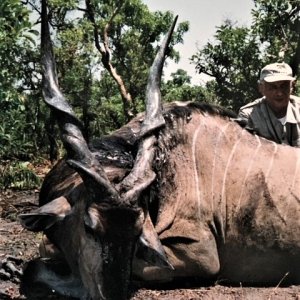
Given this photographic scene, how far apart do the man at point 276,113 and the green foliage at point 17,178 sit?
400cm

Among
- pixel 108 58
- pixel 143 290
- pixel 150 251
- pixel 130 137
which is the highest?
pixel 108 58

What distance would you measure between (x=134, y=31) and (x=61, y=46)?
8.36 feet

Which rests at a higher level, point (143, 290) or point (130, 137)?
point (130, 137)

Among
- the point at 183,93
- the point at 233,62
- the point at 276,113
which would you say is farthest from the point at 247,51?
the point at 276,113

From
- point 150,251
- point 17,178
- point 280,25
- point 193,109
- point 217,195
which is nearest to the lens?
point 150,251

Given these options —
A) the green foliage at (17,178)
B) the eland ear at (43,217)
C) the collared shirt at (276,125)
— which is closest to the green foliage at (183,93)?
the green foliage at (17,178)

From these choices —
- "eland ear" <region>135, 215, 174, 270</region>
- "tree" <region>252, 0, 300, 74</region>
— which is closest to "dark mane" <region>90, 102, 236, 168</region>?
"eland ear" <region>135, 215, 174, 270</region>

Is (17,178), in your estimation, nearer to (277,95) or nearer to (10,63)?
(10,63)

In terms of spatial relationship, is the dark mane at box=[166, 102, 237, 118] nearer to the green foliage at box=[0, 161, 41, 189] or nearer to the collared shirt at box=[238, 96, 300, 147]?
the collared shirt at box=[238, 96, 300, 147]

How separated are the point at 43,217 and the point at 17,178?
4.84 meters

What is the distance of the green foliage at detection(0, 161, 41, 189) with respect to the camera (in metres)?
7.85

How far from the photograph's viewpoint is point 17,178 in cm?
793

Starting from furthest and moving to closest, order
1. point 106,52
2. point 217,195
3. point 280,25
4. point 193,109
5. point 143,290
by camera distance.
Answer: point 106,52
point 280,25
point 193,109
point 217,195
point 143,290

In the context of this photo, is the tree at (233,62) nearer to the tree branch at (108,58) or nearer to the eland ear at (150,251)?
the tree branch at (108,58)
